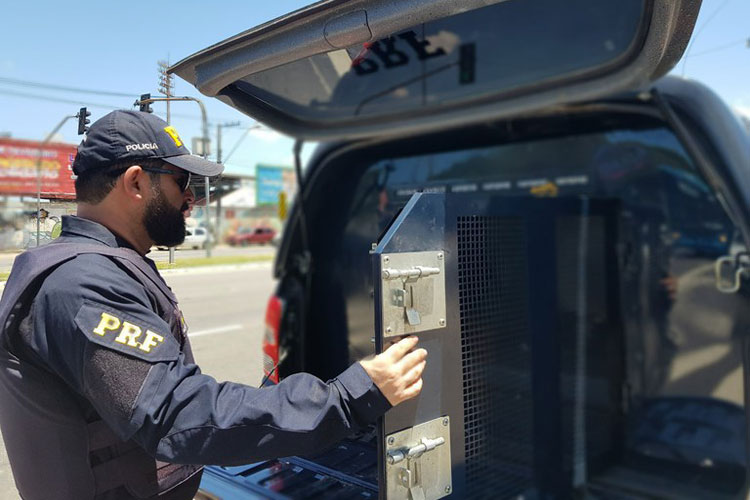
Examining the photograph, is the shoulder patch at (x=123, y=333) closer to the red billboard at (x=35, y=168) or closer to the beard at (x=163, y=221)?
the beard at (x=163, y=221)

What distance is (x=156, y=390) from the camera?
1.10 meters

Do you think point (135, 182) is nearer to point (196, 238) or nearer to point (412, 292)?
point (196, 238)

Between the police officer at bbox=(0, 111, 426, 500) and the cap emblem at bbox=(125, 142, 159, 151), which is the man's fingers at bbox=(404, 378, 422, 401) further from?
the cap emblem at bbox=(125, 142, 159, 151)

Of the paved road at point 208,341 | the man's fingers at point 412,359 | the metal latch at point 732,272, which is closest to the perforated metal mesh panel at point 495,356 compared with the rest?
the man's fingers at point 412,359

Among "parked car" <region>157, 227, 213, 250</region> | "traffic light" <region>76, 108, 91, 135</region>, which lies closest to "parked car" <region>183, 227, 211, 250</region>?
"parked car" <region>157, 227, 213, 250</region>

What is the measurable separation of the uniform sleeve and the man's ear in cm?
21

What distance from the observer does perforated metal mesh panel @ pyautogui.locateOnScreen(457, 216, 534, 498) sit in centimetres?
167

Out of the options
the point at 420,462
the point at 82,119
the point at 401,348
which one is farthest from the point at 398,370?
the point at 82,119

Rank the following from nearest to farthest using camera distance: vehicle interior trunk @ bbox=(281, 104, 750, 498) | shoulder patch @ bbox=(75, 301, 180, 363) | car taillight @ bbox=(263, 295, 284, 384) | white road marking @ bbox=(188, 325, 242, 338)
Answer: shoulder patch @ bbox=(75, 301, 180, 363)
white road marking @ bbox=(188, 325, 242, 338)
car taillight @ bbox=(263, 295, 284, 384)
vehicle interior trunk @ bbox=(281, 104, 750, 498)

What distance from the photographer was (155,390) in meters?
1.10

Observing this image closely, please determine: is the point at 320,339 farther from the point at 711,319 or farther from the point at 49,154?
the point at 711,319

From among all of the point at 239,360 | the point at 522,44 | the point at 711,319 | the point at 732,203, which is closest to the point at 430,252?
the point at 239,360

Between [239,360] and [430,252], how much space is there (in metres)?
0.79

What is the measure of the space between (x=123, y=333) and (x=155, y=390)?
0.12m
